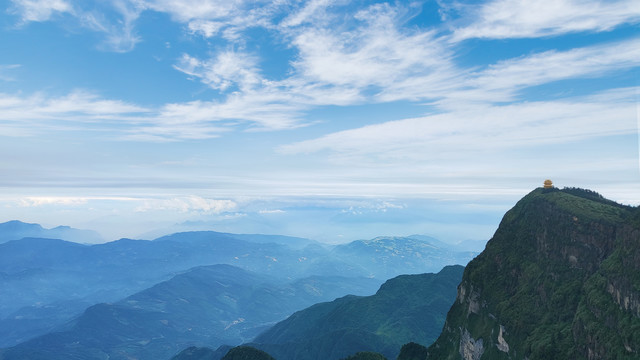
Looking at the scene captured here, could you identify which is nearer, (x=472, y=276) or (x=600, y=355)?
(x=600, y=355)

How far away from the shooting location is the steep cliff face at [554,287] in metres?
98.1

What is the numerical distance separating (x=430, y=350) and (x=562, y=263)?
8153 cm

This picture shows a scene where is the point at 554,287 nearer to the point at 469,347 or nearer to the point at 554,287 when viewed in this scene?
the point at 554,287

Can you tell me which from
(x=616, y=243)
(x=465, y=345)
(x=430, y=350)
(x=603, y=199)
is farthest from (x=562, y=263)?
(x=430, y=350)

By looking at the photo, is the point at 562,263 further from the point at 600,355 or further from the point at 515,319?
the point at 600,355

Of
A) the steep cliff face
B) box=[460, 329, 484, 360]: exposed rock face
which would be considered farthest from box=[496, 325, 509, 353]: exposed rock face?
box=[460, 329, 484, 360]: exposed rock face

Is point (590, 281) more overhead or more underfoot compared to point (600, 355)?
more overhead

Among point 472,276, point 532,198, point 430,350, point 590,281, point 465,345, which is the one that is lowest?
point 430,350

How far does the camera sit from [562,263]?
130m

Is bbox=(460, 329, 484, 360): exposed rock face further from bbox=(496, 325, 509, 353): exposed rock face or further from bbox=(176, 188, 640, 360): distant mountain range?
bbox=(496, 325, 509, 353): exposed rock face

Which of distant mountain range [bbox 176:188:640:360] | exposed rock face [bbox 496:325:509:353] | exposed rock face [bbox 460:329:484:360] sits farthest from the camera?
exposed rock face [bbox 460:329:484:360]

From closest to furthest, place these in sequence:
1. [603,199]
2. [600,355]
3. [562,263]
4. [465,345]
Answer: [600,355]
[562,263]
[603,199]
[465,345]

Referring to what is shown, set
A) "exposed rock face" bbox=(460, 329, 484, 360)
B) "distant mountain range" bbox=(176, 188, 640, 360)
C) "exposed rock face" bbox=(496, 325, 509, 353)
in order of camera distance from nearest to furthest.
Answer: "distant mountain range" bbox=(176, 188, 640, 360)
"exposed rock face" bbox=(496, 325, 509, 353)
"exposed rock face" bbox=(460, 329, 484, 360)

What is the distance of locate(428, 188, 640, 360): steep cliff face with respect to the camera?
322 ft
